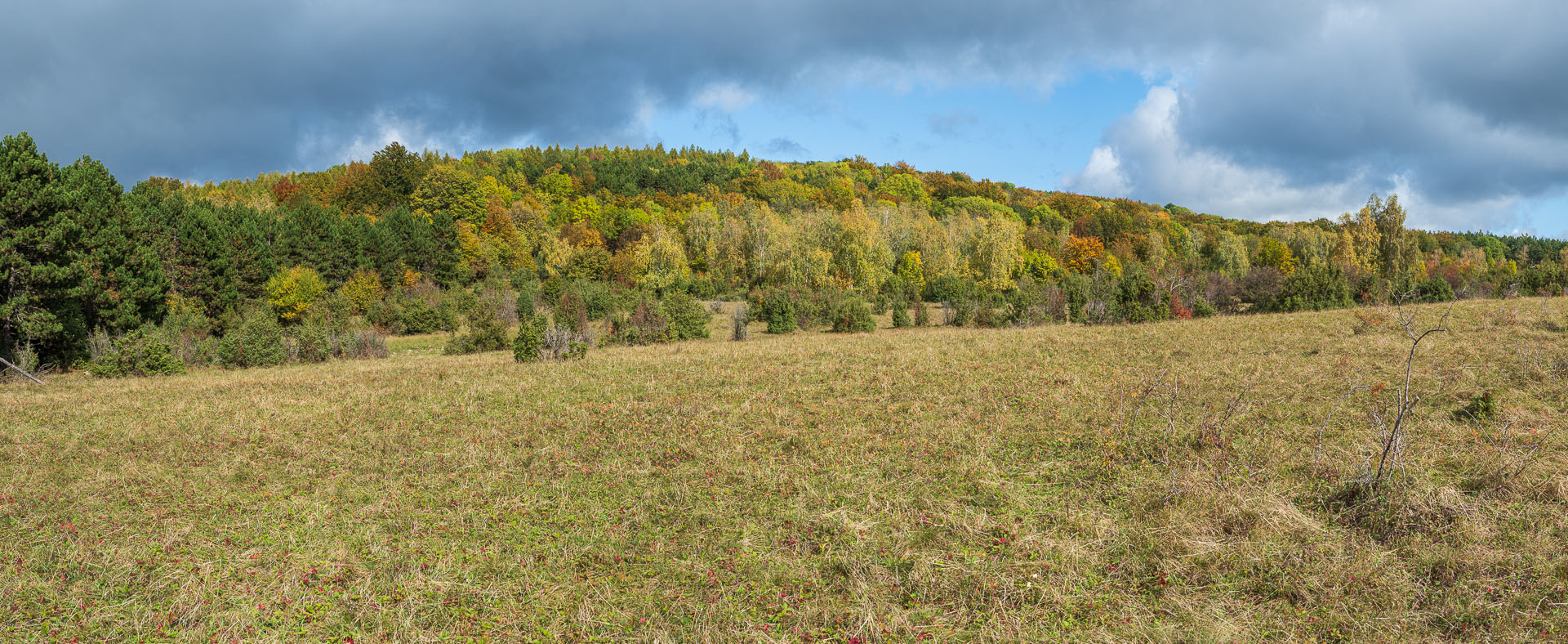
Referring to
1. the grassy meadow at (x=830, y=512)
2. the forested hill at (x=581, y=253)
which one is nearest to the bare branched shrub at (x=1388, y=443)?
the grassy meadow at (x=830, y=512)

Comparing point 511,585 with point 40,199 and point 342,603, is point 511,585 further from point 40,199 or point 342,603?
point 40,199

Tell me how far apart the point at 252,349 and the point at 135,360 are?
13.2 ft

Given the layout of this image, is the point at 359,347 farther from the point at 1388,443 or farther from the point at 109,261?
the point at 1388,443

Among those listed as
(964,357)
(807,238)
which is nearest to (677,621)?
(964,357)

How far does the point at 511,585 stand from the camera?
21.6 ft

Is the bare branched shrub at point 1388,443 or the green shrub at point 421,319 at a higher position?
the green shrub at point 421,319

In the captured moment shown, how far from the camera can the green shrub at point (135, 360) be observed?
73.2ft

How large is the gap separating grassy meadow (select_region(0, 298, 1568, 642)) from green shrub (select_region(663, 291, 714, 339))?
1648cm

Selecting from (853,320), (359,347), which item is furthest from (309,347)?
(853,320)

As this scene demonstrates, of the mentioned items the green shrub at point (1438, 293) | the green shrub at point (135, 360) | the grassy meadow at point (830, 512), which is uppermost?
the green shrub at point (1438, 293)

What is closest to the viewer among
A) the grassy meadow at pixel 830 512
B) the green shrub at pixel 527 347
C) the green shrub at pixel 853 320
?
the grassy meadow at pixel 830 512

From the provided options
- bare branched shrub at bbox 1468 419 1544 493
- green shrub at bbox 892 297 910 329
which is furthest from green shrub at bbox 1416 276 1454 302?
bare branched shrub at bbox 1468 419 1544 493

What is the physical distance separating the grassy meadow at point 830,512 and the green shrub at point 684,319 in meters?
16.5

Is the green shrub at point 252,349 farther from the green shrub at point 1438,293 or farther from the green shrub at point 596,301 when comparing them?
the green shrub at point 1438,293
